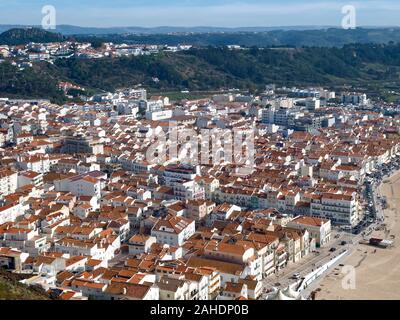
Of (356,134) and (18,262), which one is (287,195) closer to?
(18,262)

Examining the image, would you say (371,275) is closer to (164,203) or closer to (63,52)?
(164,203)

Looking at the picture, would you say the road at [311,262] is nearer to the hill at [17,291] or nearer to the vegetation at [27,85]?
the hill at [17,291]

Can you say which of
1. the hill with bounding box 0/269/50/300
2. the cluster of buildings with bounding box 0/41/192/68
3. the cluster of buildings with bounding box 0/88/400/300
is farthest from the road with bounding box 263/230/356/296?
the cluster of buildings with bounding box 0/41/192/68

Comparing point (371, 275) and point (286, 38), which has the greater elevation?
point (286, 38)

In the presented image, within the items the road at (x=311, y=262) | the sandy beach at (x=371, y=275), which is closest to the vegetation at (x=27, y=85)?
the road at (x=311, y=262)

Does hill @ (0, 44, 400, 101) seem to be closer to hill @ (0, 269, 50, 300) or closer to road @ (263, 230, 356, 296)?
road @ (263, 230, 356, 296)

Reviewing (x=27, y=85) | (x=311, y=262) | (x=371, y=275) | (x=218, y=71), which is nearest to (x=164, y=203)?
(x=311, y=262)
